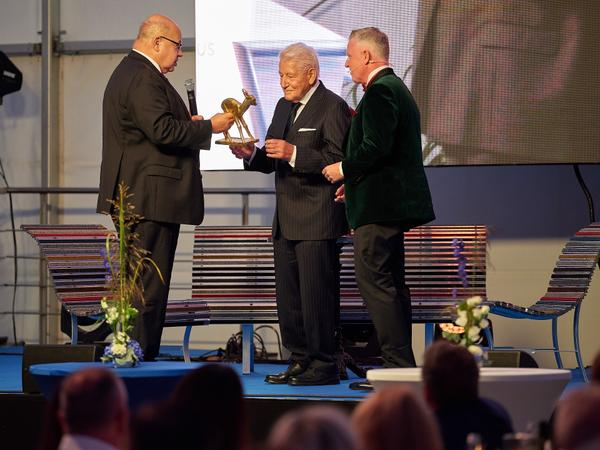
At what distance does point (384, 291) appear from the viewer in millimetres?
4277

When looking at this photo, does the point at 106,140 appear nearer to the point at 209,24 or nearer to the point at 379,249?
the point at 379,249

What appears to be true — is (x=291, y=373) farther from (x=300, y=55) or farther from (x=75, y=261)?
(x=75, y=261)

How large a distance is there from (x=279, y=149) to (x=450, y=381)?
2194mm

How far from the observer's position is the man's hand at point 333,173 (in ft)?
14.2

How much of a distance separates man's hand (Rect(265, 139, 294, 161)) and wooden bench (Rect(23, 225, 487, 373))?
3.04 ft

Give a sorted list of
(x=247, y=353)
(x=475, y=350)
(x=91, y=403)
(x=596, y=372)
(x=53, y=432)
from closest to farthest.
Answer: (x=91, y=403) → (x=53, y=432) → (x=596, y=372) → (x=475, y=350) → (x=247, y=353)

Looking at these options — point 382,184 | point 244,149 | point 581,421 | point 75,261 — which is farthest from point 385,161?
point 581,421

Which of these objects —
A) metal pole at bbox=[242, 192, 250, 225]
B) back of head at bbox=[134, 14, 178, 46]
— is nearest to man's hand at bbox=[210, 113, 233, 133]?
back of head at bbox=[134, 14, 178, 46]

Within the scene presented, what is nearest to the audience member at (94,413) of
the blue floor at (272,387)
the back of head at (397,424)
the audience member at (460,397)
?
the back of head at (397,424)

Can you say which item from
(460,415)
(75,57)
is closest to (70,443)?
(460,415)

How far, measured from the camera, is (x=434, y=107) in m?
6.47

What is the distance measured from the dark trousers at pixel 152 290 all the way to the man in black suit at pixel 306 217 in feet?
1.76

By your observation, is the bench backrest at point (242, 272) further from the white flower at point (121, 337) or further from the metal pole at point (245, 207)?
the white flower at point (121, 337)

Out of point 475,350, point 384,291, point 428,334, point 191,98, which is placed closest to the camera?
point 475,350
